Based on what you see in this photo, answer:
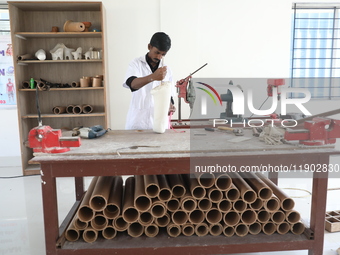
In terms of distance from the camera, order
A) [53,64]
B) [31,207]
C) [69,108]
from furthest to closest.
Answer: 1. [53,64]
2. [69,108]
3. [31,207]

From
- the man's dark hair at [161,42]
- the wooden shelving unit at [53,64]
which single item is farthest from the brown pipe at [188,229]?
the wooden shelving unit at [53,64]

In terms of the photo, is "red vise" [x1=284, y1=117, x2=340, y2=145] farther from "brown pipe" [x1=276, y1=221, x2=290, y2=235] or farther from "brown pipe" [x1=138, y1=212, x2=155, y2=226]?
"brown pipe" [x1=138, y1=212, x2=155, y2=226]

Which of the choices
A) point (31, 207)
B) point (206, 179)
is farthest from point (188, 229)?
point (31, 207)

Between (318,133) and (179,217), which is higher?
(318,133)

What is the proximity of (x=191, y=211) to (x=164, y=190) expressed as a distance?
0.71 ft

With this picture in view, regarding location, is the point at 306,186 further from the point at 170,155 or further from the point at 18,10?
the point at 18,10

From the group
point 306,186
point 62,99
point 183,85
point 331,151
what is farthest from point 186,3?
point 331,151

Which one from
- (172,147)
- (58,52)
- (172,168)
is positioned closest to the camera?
(172,168)

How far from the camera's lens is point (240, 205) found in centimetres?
177

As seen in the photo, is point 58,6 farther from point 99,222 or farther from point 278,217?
point 278,217

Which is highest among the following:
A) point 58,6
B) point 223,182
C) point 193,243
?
point 58,6

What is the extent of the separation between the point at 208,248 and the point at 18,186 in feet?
8.38

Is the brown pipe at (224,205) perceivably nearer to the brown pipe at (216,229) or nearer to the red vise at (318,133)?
the brown pipe at (216,229)

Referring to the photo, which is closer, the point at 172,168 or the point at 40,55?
the point at 172,168
